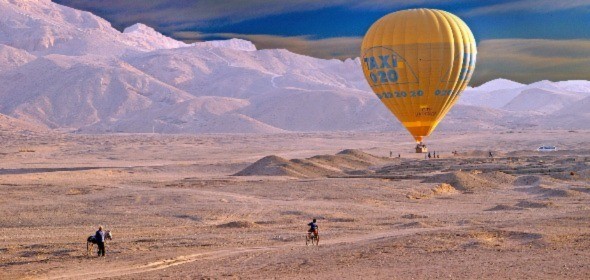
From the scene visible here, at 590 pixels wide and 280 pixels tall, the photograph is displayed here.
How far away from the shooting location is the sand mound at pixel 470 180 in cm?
6097

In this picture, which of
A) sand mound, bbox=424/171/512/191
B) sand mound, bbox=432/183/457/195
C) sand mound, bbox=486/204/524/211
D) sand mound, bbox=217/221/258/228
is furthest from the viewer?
sand mound, bbox=424/171/512/191

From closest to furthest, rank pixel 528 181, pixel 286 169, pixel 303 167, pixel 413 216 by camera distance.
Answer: pixel 413 216 < pixel 528 181 < pixel 286 169 < pixel 303 167

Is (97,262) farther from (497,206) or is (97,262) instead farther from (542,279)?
(497,206)

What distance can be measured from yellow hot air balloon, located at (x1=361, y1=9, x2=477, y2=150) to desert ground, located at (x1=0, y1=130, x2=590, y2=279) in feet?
20.1

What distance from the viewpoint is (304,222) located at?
40469 mm

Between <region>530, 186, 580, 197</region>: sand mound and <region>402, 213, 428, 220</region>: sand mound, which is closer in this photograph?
<region>402, 213, 428, 220</region>: sand mound

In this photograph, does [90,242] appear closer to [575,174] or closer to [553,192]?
[553,192]

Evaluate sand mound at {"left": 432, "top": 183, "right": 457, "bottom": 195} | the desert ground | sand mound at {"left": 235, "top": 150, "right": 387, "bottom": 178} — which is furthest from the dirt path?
sand mound at {"left": 235, "top": 150, "right": 387, "bottom": 178}

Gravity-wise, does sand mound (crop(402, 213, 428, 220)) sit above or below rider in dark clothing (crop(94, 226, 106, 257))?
below

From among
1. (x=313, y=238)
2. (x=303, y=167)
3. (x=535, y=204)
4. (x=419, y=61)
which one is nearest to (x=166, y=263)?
(x=313, y=238)

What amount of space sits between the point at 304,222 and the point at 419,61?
75.0 ft

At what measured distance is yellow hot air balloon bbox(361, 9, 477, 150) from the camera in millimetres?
58531

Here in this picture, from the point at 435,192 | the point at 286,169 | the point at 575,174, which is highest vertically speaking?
the point at 286,169

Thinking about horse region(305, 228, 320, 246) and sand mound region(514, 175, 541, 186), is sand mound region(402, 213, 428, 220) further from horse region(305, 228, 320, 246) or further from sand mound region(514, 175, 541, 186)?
sand mound region(514, 175, 541, 186)
